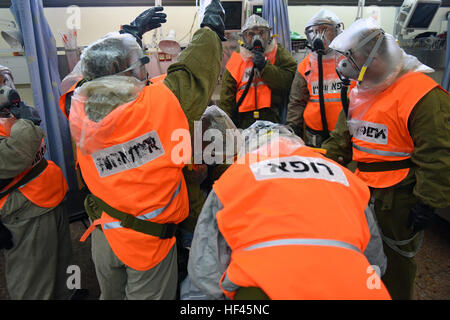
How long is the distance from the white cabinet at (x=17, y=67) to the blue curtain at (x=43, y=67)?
2.45 feet

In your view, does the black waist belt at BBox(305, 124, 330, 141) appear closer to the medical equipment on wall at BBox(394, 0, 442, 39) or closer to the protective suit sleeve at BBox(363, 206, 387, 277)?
the protective suit sleeve at BBox(363, 206, 387, 277)

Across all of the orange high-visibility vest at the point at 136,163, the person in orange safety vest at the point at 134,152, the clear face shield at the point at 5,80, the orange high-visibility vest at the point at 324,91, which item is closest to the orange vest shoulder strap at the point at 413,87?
the orange high-visibility vest at the point at 324,91

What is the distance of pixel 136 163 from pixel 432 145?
4.43 feet

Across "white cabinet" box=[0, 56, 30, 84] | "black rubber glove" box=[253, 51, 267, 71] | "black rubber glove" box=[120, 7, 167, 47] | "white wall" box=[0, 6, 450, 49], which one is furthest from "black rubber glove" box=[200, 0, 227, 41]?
"white cabinet" box=[0, 56, 30, 84]

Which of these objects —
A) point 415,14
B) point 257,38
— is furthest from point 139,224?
point 415,14

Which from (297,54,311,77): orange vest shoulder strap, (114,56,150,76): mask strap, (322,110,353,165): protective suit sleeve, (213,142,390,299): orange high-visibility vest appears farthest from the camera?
(297,54,311,77): orange vest shoulder strap

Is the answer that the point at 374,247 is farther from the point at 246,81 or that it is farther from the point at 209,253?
the point at 246,81

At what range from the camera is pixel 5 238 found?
1492 mm

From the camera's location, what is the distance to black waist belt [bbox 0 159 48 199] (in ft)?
4.93

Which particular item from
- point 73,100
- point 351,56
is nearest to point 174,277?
point 73,100

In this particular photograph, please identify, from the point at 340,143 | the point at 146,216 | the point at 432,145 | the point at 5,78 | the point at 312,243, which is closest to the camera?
the point at 312,243

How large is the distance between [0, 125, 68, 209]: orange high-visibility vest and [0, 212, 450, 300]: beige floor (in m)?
0.79

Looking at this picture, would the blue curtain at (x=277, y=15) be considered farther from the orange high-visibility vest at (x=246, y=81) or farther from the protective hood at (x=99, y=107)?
the protective hood at (x=99, y=107)

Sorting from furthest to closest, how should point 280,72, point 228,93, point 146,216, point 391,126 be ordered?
1. point 228,93
2. point 280,72
3. point 391,126
4. point 146,216
